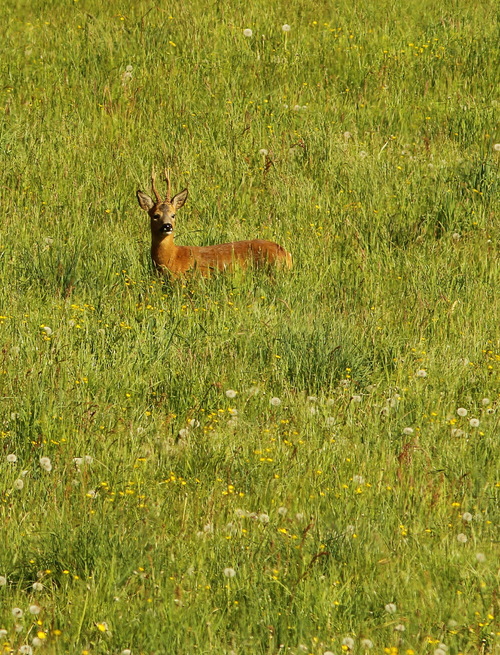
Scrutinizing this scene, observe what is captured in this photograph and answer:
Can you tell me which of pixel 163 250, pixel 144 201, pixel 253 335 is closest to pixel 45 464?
pixel 253 335

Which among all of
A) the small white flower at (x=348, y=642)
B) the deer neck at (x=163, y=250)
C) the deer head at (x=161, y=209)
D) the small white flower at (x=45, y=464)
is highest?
the deer head at (x=161, y=209)

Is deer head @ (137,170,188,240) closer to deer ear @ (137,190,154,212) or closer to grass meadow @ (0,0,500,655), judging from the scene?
deer ear @ (137,190,154,212)

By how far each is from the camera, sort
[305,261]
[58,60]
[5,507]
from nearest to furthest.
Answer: [5,507] < [305,261] < [58,60]

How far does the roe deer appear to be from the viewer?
25.4 feet

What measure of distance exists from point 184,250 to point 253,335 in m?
1.89

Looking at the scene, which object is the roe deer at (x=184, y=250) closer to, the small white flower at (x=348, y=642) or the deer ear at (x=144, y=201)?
the deer ear at (x=144, y=201)

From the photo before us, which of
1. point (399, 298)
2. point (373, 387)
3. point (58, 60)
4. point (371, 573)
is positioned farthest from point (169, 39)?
point (371, 573)

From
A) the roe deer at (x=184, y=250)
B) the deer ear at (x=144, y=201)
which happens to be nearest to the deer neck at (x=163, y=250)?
the roe deer at (x=184, y=250)

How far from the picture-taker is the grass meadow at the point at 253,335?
394 cm

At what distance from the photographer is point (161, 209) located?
7.92 meters

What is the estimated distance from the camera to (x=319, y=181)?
8984 millimetres

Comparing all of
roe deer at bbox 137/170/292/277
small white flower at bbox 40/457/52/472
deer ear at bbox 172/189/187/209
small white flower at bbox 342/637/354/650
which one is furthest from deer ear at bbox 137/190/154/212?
small white flower at bbox 342/637/354/650

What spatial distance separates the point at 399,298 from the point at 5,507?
3404 millimetres

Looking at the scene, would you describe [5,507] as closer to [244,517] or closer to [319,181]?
[244,517]
